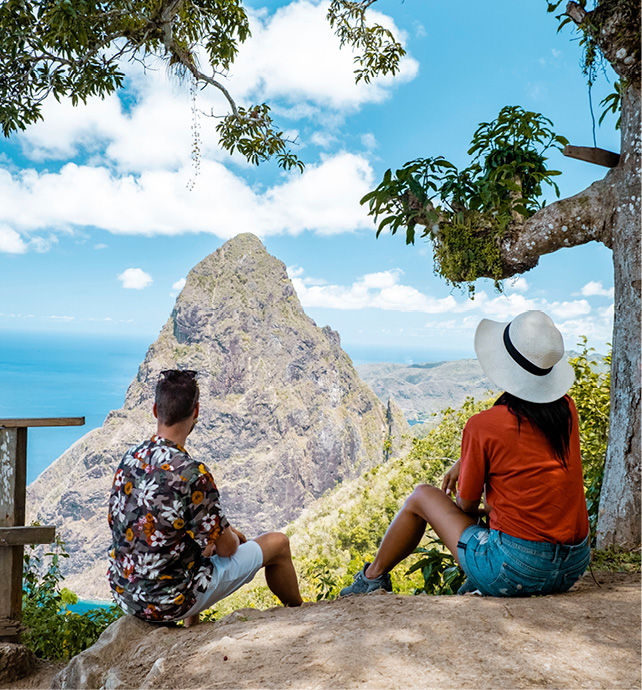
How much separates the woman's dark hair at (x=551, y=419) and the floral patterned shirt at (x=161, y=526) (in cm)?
99

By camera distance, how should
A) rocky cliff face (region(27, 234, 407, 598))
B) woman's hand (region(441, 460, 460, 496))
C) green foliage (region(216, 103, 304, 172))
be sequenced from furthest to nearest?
rocky cliff face (region(27, 234, 407, 598)) < green foliage (region(216, 103, 304, 172)) < woman's hand (region(441, 460, 460, 496))

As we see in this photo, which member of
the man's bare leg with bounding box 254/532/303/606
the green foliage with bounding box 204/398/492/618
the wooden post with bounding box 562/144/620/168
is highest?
the wooden post with bounding box 562/144/620/168

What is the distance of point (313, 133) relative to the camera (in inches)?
4262

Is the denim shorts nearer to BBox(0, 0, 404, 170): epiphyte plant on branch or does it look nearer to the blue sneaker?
the blue sneaker

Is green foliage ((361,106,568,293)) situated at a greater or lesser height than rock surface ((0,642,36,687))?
greater

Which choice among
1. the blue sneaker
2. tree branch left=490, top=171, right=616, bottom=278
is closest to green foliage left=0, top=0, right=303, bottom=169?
tree branch left=490, top=171, right=616, bottom=278

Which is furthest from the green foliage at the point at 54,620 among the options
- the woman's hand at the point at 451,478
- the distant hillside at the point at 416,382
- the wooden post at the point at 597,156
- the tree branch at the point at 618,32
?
the distant hillside at the point at 416,382

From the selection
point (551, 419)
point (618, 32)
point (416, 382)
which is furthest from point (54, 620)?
point (416, 382)

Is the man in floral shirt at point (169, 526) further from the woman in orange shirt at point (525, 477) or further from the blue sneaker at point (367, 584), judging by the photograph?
the woman in orange shirt at point (525, 477)

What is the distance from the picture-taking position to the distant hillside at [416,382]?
50.9 meters

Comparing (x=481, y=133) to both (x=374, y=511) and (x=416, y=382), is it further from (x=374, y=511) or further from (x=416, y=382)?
(x=416, y=382)

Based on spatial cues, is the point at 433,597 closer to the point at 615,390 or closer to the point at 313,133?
the point at 615,390

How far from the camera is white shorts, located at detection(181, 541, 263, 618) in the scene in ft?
6.22

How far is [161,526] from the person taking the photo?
5.77ft
